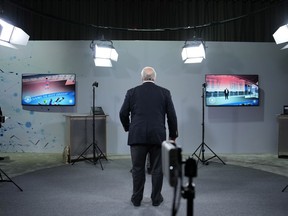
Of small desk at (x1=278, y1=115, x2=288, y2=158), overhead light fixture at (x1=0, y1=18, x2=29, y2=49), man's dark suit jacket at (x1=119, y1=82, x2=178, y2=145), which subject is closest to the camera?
man's dark suit jacket at (x1=119, y1=82, x2=178, y2=145)

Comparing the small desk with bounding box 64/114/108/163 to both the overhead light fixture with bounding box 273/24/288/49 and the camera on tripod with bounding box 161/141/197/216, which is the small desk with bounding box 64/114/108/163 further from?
the camera on tripod with bounding box 161/141/197/216

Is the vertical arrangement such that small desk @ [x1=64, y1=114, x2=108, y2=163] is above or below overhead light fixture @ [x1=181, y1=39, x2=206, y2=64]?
below

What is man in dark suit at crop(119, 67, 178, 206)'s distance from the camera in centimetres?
340

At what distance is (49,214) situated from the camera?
3.27m

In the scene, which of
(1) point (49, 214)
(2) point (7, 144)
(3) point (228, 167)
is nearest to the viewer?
(1) point (49, 214)

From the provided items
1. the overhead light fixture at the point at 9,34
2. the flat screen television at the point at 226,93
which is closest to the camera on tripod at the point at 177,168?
the overhead light fixture at the point at 9,34

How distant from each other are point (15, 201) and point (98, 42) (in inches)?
132

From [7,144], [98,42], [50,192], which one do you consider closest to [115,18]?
[98,42]

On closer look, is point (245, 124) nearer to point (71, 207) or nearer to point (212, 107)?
point (212, 107)

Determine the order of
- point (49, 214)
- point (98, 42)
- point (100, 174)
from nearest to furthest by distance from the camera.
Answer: point (49, 214)
point (100, 174)
point (98, 42)

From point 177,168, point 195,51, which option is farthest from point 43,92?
point 177,168

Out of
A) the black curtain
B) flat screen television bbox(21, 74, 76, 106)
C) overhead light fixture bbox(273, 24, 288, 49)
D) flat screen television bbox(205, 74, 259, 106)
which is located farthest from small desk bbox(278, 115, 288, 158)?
flat screen television bbox(21, 74, 76, 106)

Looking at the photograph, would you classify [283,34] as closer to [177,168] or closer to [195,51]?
[195,51]

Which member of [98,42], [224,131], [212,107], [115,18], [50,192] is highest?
[115,18]
